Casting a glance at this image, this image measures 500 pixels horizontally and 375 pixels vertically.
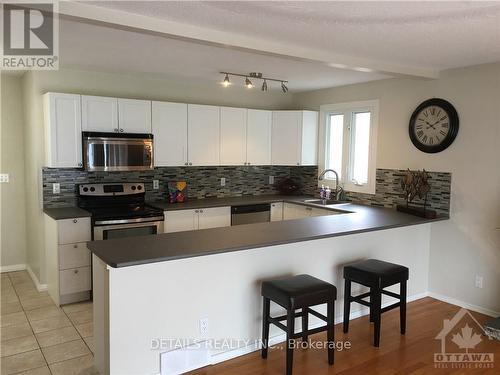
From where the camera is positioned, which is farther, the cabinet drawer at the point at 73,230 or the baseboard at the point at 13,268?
the baseboard at the point at 13,268

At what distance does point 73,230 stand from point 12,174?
1.60 metres

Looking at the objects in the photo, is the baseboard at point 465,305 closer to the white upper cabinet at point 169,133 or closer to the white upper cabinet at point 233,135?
the white upper cabinet at point 233,135

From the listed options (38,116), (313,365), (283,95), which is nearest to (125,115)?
(38,116)

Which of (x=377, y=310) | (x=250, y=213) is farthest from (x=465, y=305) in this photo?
(x=250, y=213)

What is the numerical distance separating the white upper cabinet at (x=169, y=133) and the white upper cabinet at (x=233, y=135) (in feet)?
1.64

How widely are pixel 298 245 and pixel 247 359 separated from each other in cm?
91

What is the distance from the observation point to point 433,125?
4078 mm

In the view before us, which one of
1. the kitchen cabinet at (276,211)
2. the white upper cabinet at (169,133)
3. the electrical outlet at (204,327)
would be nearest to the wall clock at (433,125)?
the kitchen cabinet at (276,211)

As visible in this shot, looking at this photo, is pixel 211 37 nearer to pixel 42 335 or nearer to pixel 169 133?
pixel 169 133

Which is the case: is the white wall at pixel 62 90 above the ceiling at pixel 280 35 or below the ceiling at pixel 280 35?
below

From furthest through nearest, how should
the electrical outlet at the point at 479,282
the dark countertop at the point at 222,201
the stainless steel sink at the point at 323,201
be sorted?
1. the stainless steel sink at the point at 323,201
2. the dark countertop at the point at 222,201
3. the electrical outlet at the point at 479,282

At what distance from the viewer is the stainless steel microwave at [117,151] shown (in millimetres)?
4167

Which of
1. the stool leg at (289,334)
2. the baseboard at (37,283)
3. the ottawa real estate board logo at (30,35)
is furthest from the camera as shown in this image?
the baseboard at (37,283)

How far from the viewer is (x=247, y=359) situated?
117 inches
